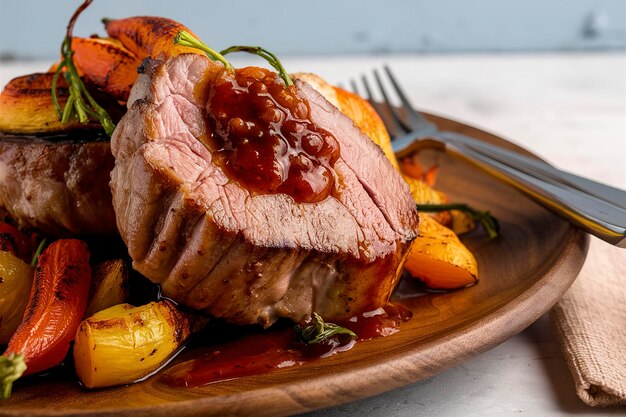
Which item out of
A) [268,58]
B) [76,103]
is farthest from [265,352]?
[76,103]

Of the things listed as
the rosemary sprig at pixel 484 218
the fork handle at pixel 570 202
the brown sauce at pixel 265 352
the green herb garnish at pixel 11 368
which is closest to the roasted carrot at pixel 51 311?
the green herb garnish at pixel 11 368

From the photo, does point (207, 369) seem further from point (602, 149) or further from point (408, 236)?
point (602, 149)

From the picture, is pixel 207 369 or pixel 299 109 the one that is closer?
pixel 207 369

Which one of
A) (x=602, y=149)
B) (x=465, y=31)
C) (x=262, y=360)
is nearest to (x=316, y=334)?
(x=262, y=360)

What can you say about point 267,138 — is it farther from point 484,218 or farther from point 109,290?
point 484,218

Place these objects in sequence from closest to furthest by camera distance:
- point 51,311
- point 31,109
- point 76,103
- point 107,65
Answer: point 51,311
point 76,103
point 31,109
point 107,65
